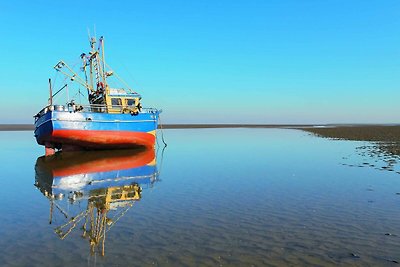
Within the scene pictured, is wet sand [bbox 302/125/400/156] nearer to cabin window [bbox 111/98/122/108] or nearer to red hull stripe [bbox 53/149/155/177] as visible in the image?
red hull stripe [bbox 53/149/155/177]

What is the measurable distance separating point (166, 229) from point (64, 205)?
542 centimetres

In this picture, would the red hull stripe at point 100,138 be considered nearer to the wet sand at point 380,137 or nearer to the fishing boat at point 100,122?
the fishing boat at point 100,122

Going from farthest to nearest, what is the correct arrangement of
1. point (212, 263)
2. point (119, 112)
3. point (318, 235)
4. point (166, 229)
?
point (119, 112) < point (166, 229) < point (318, 235) < point (212, 263)

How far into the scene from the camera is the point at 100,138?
109 ft

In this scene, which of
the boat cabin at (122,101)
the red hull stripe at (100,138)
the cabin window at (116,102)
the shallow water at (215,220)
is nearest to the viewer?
the shallow water at (215,220)

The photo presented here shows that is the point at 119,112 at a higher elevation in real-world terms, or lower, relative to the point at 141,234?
higher

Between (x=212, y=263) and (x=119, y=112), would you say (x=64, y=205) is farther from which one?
(x=119, y=112)

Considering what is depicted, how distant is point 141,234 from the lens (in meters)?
9.79

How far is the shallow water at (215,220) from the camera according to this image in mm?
8102

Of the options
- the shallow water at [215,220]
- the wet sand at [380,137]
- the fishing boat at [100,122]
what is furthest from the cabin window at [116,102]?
the wet sand at [380,137]

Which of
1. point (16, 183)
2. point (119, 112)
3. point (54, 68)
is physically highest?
point (54, 68)


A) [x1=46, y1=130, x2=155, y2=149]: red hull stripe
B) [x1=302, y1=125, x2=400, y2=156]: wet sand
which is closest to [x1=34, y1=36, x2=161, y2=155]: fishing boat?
[x1=46, y1=130, x2=155, y2=149]: red hull stripe

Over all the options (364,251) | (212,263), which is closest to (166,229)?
(212,263)

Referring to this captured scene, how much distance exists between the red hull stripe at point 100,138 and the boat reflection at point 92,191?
511 cm
